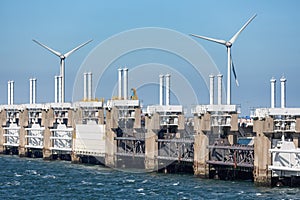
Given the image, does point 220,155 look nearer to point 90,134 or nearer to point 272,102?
point 272,102

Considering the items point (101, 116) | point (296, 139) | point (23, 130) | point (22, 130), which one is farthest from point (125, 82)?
point (296, 139)

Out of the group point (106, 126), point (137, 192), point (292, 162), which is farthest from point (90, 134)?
point (292, 162)

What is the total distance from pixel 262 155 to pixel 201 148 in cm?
1250

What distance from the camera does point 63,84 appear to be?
466ft

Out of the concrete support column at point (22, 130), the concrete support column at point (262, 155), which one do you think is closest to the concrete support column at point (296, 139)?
the concrete support column at point (262, 155)

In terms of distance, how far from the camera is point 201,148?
305ft

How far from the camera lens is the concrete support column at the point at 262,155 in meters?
81.6

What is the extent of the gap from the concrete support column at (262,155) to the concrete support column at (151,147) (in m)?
22.8

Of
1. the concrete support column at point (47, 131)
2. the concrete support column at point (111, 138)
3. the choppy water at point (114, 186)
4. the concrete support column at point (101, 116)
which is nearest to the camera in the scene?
the choppy water at point (114, 186)

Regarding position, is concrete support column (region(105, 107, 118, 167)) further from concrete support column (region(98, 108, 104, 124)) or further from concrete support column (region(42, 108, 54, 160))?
concrete support column (region(42, 108, 54, 160))

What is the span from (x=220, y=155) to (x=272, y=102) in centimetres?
1156

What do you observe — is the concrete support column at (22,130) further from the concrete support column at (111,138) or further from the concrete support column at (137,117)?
the concrete support column at (137,117)

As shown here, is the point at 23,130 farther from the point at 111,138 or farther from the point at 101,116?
the point at 111,138

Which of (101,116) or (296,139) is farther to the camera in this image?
(101,116)
